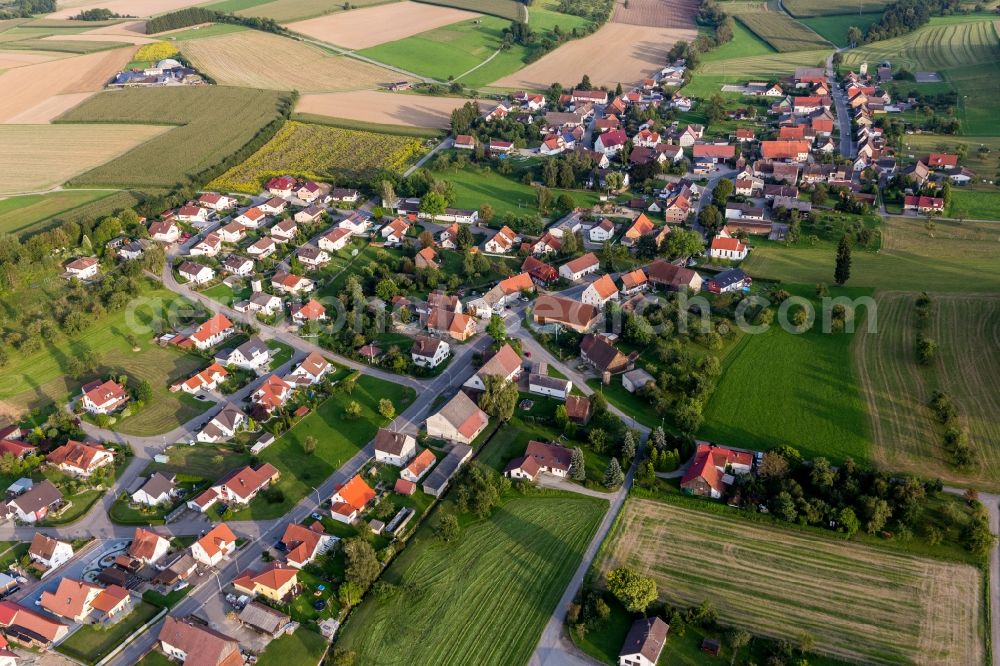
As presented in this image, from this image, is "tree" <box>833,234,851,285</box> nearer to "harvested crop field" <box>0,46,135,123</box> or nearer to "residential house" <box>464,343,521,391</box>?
"residential house" <box>464,343,521,391</box>

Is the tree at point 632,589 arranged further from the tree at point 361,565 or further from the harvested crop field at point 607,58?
the harvested crop field at point 607,58

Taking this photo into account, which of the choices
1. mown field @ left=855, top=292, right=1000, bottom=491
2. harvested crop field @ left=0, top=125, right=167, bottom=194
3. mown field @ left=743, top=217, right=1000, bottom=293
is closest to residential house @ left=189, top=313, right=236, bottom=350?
mown field @ left=743, top=217, right=1000, bottom=293

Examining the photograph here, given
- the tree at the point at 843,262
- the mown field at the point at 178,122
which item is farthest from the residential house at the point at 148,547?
the mown field at the point at 178,122

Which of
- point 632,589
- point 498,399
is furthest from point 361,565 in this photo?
point 498,399

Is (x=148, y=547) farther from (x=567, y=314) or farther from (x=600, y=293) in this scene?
(x=600, y=293)

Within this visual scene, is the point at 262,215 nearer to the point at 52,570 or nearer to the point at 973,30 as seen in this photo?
the point at 52,570

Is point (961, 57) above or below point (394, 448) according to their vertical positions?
above
